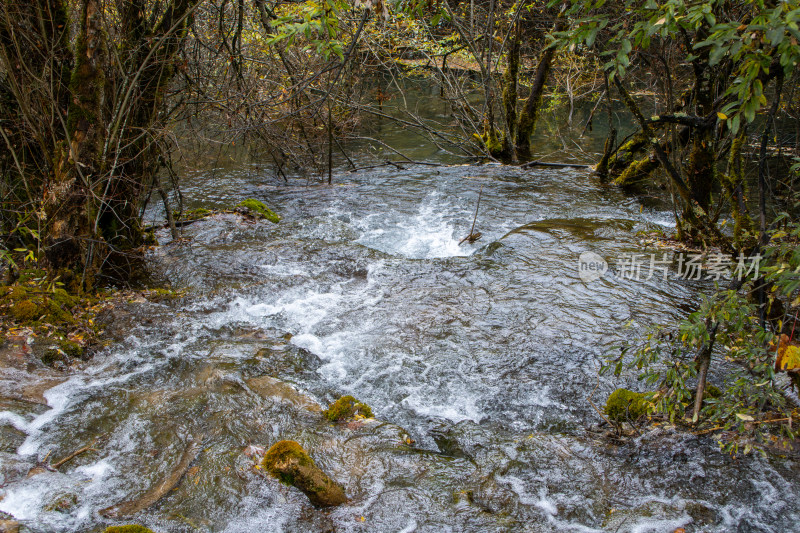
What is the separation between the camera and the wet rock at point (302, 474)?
11.0ft

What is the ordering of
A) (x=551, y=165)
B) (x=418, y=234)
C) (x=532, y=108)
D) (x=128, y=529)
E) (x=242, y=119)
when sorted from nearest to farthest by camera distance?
1. (x=128, y=529)
2. (x=242, y=119)
3. (x=418, y=234)
4. (x=551, y=165)
5. (x=532, y=108)

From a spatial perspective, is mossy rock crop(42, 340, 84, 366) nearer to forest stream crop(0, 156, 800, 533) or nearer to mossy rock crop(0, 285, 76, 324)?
forest stream crop(0, 156, 800, 533)

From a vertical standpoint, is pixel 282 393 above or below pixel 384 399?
above

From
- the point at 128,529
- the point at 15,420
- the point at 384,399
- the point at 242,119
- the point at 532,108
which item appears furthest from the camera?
the point at 532,108

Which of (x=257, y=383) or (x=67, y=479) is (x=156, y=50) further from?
(x=67, y=479)

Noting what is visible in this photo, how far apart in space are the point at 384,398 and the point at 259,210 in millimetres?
5533

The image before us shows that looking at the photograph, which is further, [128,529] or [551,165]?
[551,165]

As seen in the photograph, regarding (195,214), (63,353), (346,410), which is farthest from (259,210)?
(346,410)

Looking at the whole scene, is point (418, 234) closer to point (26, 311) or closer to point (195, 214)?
point (195, 214)

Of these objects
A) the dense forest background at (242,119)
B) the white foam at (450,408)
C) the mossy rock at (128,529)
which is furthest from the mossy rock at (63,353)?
the white foam at (450,408)

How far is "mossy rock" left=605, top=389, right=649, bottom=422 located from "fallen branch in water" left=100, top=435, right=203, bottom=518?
10.5 feet

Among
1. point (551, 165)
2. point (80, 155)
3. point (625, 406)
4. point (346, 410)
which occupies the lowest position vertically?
point (346, 410)

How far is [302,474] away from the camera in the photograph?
337 centimetres

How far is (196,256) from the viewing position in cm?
744
